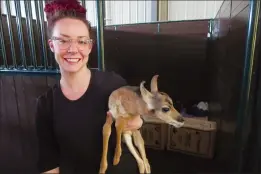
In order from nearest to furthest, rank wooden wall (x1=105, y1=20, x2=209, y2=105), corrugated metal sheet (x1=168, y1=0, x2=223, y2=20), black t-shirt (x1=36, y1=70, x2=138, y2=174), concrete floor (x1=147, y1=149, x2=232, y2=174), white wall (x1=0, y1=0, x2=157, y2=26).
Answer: black t-shirt (x1=36, y1=70, x2=138, y2=174) → concrete floor (x1=147, y1=149, x2=232, y2=174) → wooden wall (x1=105, y1=20, x2=209, y2=105) → corrugated metal sheet (x1=168, y1=0, x2=223, y2=20) → white wall (x1=0, y1=0, x2=157, y2=26)

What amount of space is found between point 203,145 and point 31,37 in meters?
1.55

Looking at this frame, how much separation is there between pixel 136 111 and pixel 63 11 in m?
0.28

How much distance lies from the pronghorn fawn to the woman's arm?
20 cm

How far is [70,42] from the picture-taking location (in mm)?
473

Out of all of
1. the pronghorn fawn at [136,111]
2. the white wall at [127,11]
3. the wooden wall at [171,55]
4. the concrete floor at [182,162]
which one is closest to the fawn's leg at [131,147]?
the pronghorn fawn at [136,111]

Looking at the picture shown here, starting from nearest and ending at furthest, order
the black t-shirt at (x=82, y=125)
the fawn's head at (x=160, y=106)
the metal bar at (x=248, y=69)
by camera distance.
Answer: the fawn's head at (x=160, y=106) < the black t-shirt at (x=82, y=125) < the metal bar at (x=248, y=69)

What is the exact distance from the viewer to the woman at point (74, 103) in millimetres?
478

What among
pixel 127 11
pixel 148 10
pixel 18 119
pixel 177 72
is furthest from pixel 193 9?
pixel 18 119

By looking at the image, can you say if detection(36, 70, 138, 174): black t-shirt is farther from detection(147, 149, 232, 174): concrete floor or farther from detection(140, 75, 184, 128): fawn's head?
detection(147, 149, 232, 174): concrete floor

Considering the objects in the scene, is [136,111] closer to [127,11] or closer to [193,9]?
[193,9]

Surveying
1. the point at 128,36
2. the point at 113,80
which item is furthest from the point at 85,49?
the point at 128,36

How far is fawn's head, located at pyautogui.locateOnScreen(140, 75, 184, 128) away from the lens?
41 centimetres

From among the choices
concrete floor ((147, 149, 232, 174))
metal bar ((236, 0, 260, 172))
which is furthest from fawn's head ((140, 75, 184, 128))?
concrete floor ((147, 149, 232, 174))

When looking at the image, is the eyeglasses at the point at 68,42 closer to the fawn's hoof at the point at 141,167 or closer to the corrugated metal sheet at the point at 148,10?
the fawn's hoof at the point at 141,167
